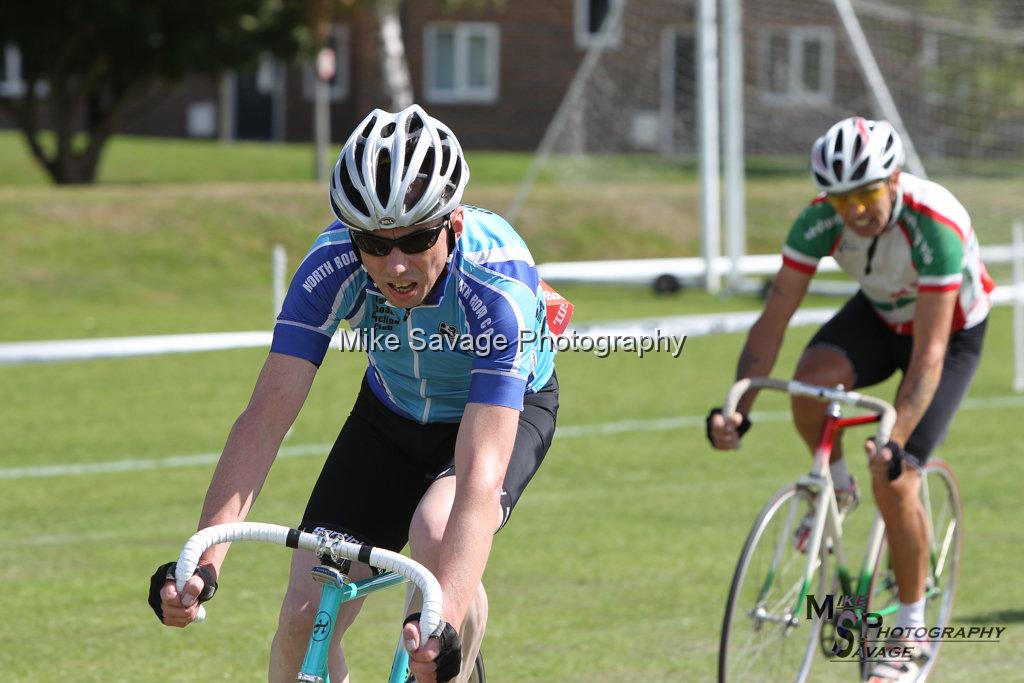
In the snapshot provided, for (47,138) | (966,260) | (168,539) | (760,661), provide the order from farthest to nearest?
(47,138), (168,539), (966,260), (760,661)

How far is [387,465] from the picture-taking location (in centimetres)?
445

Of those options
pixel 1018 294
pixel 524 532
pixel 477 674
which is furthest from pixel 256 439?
pixel 1018 294

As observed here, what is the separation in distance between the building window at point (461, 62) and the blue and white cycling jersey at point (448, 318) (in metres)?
40.3

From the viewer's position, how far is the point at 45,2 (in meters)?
25.7

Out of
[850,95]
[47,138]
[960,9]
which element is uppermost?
[960,9]

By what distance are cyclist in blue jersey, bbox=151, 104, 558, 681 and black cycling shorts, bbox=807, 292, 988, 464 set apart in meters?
1.88

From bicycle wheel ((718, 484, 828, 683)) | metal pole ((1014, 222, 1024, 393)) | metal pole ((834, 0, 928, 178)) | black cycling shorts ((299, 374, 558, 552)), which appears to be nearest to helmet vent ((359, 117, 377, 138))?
black cycling shorts ((299, 374, 558, 552))

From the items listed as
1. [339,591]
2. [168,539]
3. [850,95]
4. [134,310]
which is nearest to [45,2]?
[134,310]

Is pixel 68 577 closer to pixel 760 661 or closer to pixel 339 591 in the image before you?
pixel 760 661

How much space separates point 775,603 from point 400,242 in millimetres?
2375

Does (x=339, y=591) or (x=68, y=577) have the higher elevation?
(x=339, y=591)

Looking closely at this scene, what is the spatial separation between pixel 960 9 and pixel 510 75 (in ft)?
78.8

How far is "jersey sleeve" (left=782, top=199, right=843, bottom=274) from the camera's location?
5.90m

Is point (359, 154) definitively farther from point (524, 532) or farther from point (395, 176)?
point (524, 532)
